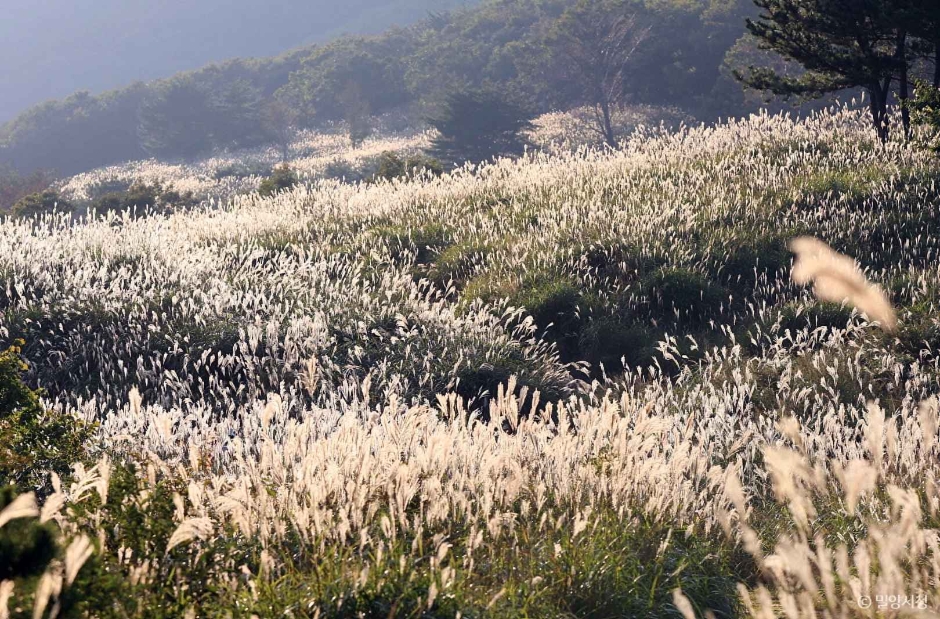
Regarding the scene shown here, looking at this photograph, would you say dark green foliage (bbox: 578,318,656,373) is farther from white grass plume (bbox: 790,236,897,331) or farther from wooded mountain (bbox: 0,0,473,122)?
wooded mountain (bbox: 0,0,473,122)

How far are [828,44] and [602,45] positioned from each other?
29762 millimetres

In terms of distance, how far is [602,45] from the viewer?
134 ft

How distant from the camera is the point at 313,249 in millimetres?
10453

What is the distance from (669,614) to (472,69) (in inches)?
2040

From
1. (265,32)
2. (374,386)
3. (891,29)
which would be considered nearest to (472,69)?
(891,29)

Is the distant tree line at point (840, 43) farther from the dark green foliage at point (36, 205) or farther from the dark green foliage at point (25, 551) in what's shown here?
the dark green foliage at point (36, 205)

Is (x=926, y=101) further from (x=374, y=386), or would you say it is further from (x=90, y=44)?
(x=90, y=44)

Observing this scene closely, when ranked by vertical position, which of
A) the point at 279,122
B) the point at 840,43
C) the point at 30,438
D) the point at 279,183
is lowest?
the point at 279,122

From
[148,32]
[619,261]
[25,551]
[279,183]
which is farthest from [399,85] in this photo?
[148,32]

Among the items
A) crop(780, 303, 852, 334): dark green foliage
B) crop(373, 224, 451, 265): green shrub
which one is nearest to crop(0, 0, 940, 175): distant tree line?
crop(373, 224, 451, 265): green shrub

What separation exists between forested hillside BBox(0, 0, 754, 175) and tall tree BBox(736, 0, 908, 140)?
24.4 metres

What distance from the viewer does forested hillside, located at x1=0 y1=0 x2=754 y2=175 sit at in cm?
4022

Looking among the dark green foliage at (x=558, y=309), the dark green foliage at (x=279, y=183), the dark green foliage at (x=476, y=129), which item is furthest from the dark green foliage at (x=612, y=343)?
the dark green foliage at (x=476, y=129)

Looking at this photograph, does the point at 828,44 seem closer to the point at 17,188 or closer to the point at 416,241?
the point at 416,241
